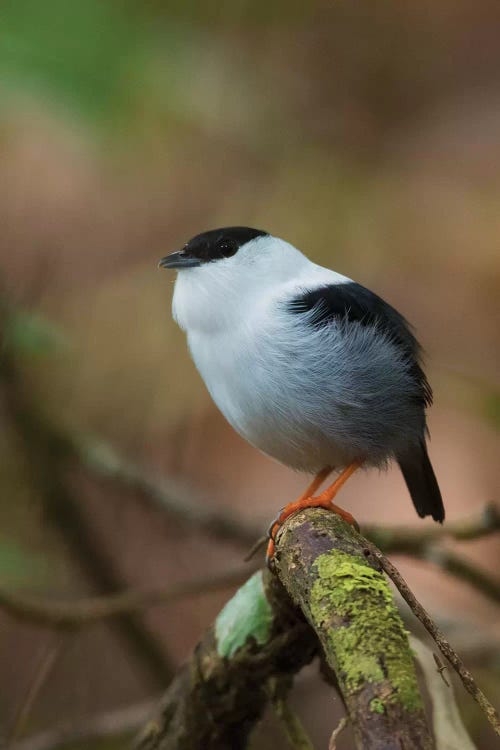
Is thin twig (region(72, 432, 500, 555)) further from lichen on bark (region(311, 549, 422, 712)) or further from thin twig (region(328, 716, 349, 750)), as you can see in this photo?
thin twig (region(328, 716, 349, 750))

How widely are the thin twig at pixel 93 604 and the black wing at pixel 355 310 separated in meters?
1.08

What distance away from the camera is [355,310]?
249 centimetres

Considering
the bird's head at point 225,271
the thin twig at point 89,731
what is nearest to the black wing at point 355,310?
the bird's head at point 225,271

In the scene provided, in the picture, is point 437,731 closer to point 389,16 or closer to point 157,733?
point 157,733

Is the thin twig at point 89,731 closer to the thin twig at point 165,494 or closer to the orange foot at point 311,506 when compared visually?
the thin twig at point 165,494

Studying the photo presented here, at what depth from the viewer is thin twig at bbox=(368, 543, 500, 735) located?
128 cm

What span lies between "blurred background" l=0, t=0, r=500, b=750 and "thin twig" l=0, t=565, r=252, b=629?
200 millimetres

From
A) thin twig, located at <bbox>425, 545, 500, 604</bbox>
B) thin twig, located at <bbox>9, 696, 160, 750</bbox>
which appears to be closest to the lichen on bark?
thin twig, located at <bbox>425, 545, 500, 604</bbox>

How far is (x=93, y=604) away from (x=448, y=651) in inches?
74.0

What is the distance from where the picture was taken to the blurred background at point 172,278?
12.6ft

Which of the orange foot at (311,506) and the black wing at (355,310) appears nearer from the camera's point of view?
the orange foot at (311,506)

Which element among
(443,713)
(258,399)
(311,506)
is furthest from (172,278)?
(443,713)

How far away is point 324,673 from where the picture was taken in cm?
205

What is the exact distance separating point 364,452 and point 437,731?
0.85 meters
